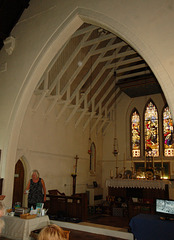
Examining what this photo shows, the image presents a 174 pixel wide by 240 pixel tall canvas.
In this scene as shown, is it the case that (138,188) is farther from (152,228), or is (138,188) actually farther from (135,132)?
(152,228)

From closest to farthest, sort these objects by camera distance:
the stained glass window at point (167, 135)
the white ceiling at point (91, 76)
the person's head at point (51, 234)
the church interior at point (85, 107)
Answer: the person's head at point (51, 234) → the church interior at point (85, 107) → the white ceiling at point (91, 76) → the stained glass window at point (167, 135)

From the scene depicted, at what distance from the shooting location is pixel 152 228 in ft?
13.7

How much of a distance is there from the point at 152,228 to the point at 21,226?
240 centimetres

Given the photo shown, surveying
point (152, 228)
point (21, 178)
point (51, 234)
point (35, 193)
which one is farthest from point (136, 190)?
point (51, 234)

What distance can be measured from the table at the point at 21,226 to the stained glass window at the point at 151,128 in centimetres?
890

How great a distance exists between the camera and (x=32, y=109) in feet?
31.6

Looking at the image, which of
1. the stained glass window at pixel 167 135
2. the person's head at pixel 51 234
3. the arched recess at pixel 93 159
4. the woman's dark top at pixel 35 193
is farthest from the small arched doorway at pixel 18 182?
the person's head at pixel 51 234

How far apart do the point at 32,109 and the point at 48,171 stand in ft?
8.77

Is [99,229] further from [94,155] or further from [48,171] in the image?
[94,155]

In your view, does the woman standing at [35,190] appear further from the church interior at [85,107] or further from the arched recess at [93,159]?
the arched recess at [93,159]

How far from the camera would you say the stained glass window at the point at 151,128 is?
12.8 meters

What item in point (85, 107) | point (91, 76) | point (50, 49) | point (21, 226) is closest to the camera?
point (21, 226)

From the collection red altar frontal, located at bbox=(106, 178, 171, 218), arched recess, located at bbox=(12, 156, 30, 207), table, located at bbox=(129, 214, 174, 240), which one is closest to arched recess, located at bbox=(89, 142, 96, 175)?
red altar frontal, located at bbox=(106, 178, 171, 218)

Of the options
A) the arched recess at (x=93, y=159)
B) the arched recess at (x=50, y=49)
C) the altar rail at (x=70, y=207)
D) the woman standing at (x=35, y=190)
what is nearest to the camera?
the arched recess at (x=50, y=49)
